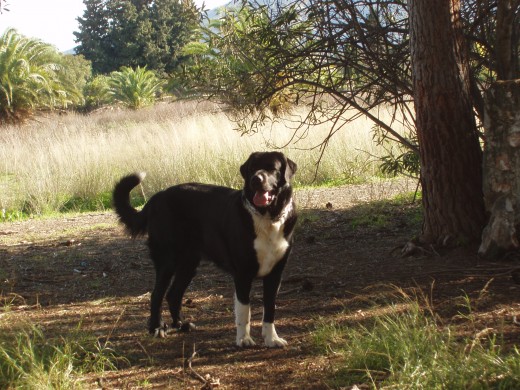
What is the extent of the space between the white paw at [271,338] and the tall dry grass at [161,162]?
21.7 feet

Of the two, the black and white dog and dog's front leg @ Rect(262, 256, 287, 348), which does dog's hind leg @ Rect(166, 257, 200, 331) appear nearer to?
the black and white dog

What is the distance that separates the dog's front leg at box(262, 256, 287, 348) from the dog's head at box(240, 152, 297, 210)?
439 mm

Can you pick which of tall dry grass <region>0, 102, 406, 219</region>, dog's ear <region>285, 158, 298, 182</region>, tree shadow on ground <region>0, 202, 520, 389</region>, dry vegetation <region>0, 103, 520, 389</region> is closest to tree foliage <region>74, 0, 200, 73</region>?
tall dry grass <region>0, 102, 406, 219</region>

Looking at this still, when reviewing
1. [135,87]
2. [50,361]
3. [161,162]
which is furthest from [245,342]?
[135,87]

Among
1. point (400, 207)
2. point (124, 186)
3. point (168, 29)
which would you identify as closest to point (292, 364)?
point (124, 186)

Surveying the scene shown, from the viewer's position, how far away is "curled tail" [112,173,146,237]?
5227mm

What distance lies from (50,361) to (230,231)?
144cm

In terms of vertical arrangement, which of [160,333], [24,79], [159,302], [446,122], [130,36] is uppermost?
[130,36]

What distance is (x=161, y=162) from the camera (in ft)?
40.4

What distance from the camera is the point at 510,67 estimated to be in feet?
20.0

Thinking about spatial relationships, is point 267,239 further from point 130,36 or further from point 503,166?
point 130,36

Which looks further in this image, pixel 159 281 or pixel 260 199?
pixel 159 281

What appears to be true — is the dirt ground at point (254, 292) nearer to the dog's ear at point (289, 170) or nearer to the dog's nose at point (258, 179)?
the dog's ear at point (289, 170)

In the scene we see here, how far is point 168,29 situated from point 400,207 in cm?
3549
